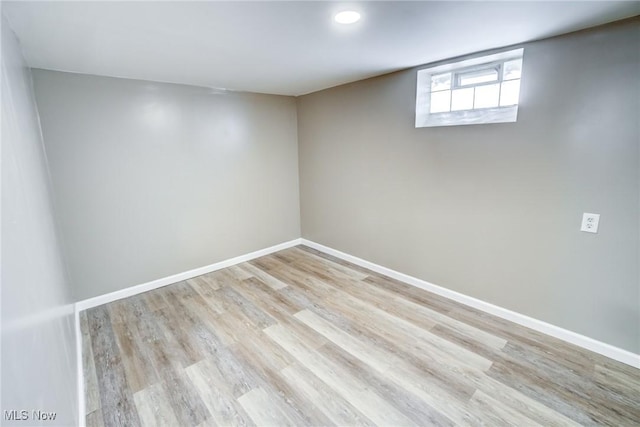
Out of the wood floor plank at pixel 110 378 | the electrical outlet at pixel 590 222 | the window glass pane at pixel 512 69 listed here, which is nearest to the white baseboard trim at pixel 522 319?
the electrical outlet at pixel 590 222

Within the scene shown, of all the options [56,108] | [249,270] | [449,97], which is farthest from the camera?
[249,270]

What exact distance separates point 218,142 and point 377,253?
2.25 meters

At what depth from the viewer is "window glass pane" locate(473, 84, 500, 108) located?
2.40 metres

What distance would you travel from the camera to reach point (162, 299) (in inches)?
116

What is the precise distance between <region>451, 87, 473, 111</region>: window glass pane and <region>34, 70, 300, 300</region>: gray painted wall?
2.15 meters

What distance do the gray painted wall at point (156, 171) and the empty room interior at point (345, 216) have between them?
2cm

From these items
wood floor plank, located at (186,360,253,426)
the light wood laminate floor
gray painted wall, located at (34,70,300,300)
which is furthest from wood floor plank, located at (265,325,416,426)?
gray painted wall, located at (34,70,300,300)

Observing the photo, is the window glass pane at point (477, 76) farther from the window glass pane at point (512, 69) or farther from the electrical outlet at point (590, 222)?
the electrical outlet at point (590, 222)

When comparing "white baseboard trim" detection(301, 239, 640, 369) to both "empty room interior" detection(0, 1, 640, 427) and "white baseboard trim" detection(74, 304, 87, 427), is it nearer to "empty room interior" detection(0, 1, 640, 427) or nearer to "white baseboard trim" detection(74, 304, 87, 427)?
"empty room interior" detection(0, 1, 640, 427)

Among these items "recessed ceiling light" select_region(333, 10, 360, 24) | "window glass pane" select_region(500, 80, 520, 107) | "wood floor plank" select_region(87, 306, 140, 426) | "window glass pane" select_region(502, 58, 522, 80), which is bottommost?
"wood floor plank" select_region(87, 306, 140, 426)

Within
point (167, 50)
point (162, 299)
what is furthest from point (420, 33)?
point (162, 299)

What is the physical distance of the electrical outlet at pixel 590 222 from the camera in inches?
77.8

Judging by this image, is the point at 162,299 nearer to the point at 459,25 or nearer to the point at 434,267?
the point at 434,267

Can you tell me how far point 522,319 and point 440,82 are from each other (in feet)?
7.15
